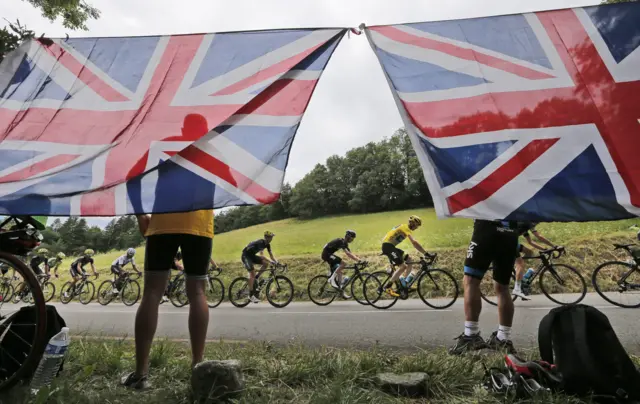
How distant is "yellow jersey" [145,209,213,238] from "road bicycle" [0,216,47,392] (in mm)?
617

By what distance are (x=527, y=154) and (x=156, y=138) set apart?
1.71 m

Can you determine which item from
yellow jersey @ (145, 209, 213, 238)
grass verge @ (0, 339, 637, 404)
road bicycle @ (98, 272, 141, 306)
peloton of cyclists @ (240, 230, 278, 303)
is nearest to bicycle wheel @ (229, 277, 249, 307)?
peloton of cyclists @ (240, 230, 278, 303)

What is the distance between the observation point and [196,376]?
1.87 metres

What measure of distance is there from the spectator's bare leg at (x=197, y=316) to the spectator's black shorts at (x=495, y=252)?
201 centimetres

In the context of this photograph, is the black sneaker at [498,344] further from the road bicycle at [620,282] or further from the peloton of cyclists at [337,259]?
the peloton of cyclists at [337,259]

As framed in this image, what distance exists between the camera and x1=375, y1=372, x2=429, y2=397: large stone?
203 centimetres

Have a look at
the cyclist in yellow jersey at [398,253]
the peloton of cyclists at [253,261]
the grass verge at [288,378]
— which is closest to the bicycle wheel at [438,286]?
the cyclist in yellow jersey at [398,253]

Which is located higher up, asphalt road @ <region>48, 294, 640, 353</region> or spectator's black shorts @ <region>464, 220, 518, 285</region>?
spectator's black shorts @ <region>464, 220, 518, 285</region>

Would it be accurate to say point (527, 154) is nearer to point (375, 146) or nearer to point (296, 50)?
point (296, 50)

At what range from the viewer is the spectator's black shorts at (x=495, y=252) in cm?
303

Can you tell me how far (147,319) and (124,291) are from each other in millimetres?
11796

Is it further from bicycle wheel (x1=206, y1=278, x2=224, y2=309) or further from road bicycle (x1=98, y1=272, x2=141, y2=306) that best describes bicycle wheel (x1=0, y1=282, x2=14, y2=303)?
road bicycle (x1=98, y1=272, x2=141, y2=306)

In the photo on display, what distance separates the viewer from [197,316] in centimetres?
221

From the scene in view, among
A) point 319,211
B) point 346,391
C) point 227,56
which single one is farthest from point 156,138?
point 319,211
